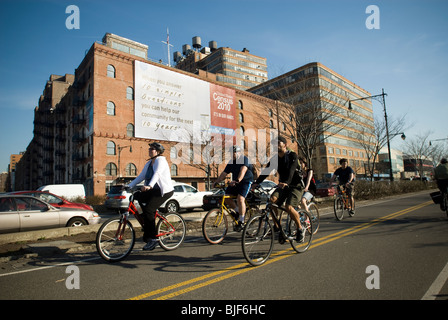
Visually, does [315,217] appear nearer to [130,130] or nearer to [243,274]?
[243,274]

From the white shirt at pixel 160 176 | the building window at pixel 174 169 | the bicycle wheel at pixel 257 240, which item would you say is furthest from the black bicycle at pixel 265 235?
the building window at pixel 174 169

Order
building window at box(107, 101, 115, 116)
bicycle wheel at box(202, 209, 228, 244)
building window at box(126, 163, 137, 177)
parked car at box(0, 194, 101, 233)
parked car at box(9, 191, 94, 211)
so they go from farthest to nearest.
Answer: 1. building window at box(126, 163, 137, 177)
2. building window at box(107, 101, 115, 116)
3. parked car at box(9, 191, 94, 211)
4. parked car at box(0, 194, 101, 233)
5. bicycle wheel at box(202, 209, 228, 244)

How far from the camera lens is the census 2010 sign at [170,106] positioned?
3875cm

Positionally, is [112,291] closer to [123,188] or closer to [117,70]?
[123,188]

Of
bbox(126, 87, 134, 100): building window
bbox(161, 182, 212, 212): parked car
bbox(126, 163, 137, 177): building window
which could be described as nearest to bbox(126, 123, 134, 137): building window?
bbox(126, 87, 134, 100): building window

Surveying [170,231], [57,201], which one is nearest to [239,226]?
[170,231]

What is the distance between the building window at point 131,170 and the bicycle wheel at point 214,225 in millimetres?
34278

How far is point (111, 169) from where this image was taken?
36.3 meters

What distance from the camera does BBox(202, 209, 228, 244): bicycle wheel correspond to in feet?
18.8

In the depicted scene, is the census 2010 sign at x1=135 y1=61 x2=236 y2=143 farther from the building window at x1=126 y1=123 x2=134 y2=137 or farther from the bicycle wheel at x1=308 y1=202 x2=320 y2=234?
the bicycle wheel at x1=308 y1=202 x2=320 y2=234

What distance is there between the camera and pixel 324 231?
729 cm

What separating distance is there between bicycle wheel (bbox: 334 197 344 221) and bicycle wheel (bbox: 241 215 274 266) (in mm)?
5661

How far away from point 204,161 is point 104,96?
1647 cm

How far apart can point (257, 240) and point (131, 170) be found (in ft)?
120
